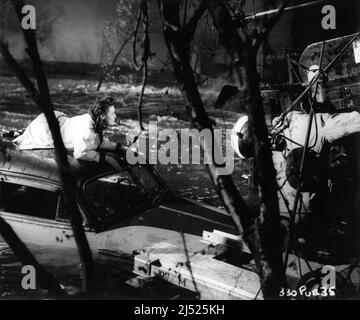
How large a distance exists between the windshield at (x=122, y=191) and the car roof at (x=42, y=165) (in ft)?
0.39

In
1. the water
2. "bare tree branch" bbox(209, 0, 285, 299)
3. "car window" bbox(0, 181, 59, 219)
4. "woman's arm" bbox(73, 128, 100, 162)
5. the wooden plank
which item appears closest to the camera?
"bare tree branch" bbox(209, 0, 285, 299)

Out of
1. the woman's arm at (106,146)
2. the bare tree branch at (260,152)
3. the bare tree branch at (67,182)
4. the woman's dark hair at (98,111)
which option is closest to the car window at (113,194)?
the bare tree branch at (67,182)

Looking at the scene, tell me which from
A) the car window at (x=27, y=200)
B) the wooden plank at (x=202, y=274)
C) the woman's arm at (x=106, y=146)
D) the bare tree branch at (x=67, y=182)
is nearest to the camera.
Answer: the bare tree branch at (x=67, y=182)

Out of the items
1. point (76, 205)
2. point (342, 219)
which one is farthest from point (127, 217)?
point (342, 219)

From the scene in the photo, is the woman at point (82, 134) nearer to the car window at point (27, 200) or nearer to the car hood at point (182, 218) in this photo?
the car window at point (27, 200)

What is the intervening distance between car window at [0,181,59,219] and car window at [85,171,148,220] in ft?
1.43

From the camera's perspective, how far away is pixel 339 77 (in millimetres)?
4047

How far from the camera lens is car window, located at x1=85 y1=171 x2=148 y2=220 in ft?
11.8

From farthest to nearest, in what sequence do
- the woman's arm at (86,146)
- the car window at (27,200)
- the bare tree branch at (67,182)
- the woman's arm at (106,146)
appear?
the woman's arm at (106,146) → the woman's arm at (86,146) → the car window at (27,200) → the bare tree branch at (67,182)

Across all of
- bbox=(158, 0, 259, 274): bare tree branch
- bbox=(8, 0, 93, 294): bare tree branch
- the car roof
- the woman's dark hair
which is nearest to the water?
the woman's dark hair

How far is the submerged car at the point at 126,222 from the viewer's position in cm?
298

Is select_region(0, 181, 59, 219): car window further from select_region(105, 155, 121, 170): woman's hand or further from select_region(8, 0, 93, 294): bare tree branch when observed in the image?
select_region(105, 155, 121, 170): woman's hand

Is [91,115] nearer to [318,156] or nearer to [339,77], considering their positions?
[318,156]

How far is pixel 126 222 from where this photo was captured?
11.9 feet
